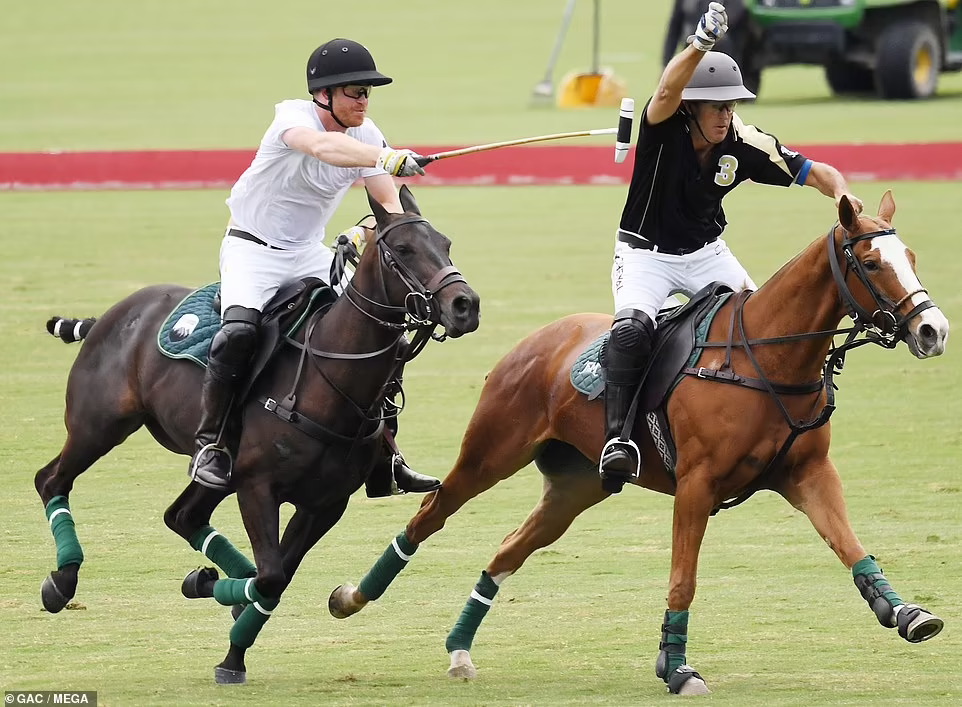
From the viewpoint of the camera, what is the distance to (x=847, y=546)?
6.77 meters

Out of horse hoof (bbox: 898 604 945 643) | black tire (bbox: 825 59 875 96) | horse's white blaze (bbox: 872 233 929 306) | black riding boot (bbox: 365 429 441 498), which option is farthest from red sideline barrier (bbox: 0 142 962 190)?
horse hoof (bbox: 898 604 945 643)

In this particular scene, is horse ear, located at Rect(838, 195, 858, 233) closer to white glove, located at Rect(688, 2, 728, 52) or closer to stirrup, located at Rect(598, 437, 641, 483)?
white glove, located at Rect(688, 2, 728, 52)

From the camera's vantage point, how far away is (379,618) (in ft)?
27.6

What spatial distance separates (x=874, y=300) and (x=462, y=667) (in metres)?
2.34

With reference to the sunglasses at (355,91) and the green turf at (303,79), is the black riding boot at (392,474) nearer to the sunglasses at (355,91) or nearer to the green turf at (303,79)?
the sunglasses at (355,91)

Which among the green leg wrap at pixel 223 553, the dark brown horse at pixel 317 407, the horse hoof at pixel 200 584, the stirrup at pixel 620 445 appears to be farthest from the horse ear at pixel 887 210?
the horse hoof at pixel 200 584

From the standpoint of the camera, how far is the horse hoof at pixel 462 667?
7395 mm

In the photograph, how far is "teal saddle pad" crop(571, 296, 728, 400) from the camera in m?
7.24

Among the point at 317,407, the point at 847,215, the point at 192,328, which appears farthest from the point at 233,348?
the point at 847,215

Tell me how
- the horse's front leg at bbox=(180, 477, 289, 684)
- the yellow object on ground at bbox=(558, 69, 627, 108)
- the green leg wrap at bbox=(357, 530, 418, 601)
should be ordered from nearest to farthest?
the horse's front leg at bbox=(180, 477, 289, 684)
the green leg wrap at bbox=(357, 530, 418, 601)
the yellow object on ground at bbox=(558, 69, 627, 108)

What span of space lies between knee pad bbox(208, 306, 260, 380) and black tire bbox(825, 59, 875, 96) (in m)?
23.4

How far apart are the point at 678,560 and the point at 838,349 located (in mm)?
1053

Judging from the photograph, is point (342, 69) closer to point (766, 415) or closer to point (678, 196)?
point (678, 196)

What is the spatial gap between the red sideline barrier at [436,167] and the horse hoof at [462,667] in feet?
48.3
